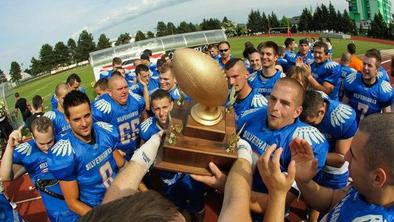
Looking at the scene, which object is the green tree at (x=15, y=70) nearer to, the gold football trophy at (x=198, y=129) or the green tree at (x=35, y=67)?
the green tree at (x=35, y=67)

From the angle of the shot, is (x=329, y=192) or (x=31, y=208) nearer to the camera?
(x=329, y=192)

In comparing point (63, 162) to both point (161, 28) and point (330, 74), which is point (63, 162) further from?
point (161, 28)

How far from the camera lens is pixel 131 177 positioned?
2.08 m

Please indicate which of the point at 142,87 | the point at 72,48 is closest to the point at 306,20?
the point at 72,48

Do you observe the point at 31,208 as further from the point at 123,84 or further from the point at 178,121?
the point at 178,121

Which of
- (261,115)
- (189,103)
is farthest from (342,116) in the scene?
(189,103)

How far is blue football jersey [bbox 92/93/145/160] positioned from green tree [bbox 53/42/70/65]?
94.2 m

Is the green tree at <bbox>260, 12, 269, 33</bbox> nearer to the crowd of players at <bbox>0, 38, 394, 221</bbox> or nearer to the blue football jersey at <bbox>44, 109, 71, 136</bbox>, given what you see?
the crowd of players at <bbox>0, 38, 394, 221</bbox>

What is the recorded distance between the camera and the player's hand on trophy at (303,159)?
1962 millimetres

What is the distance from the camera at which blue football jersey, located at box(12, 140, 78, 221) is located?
14.1ft

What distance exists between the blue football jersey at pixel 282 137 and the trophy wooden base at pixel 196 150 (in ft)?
3.46

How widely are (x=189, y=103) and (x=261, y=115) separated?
1372 mm

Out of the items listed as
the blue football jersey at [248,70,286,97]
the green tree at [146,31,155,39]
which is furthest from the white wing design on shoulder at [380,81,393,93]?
the green tree at [146,31,155,39]

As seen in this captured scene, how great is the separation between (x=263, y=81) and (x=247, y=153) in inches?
186
